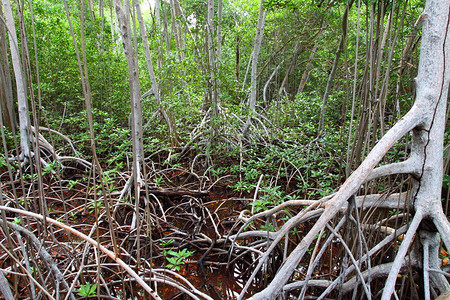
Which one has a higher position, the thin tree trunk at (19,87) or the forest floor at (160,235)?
the thin tree trunk at (19,87)

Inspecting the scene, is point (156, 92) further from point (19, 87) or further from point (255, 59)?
point (19, 87)

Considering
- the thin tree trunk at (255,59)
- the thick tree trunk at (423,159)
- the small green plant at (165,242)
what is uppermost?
the thin tree trunk at (255,59)

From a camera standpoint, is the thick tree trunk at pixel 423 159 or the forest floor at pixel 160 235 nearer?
the thick tree trunk at pixel 423 159

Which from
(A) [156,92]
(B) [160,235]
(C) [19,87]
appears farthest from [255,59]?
(C) [19,87]

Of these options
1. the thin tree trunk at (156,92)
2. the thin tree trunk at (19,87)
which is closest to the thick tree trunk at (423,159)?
the thin tree trunk at (19,87)

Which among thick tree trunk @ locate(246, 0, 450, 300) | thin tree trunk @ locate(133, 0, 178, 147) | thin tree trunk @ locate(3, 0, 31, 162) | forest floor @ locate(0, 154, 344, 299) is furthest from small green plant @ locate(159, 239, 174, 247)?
thin tree trunk @ locate(133, 0, 178, 147)

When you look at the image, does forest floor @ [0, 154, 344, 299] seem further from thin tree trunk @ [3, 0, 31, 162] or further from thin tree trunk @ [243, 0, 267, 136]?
thin tree trunk @ [243, 0, 267, 136]

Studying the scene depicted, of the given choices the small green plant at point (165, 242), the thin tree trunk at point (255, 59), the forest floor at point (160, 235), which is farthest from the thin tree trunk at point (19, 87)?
the thin tree trunk at point (255, 59)

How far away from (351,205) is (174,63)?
272 centimetres

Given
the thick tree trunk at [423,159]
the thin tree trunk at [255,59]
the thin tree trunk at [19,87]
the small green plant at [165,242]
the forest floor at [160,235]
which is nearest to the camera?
the thick tree trunk at [423,159]

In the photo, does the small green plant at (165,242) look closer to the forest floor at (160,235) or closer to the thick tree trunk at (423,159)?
the forest floor at (160,235)

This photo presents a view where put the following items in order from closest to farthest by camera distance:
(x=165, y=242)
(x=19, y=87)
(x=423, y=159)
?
(x=423, y=159), (x=165, y=242), (x=19, y=87)

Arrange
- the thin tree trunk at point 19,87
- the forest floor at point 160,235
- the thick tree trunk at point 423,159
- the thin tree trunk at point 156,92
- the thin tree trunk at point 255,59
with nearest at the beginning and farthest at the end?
the thick tree trunk at point 423,159 < the forest floor at point 160,235 < the thin tree trunk at point 19,87 < the thin tree trunk at point 255,59 < the thin tree trunk at point 156,92

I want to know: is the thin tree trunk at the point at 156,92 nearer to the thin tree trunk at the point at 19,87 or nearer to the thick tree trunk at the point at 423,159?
the thin tree trunk at the point at 19,87
